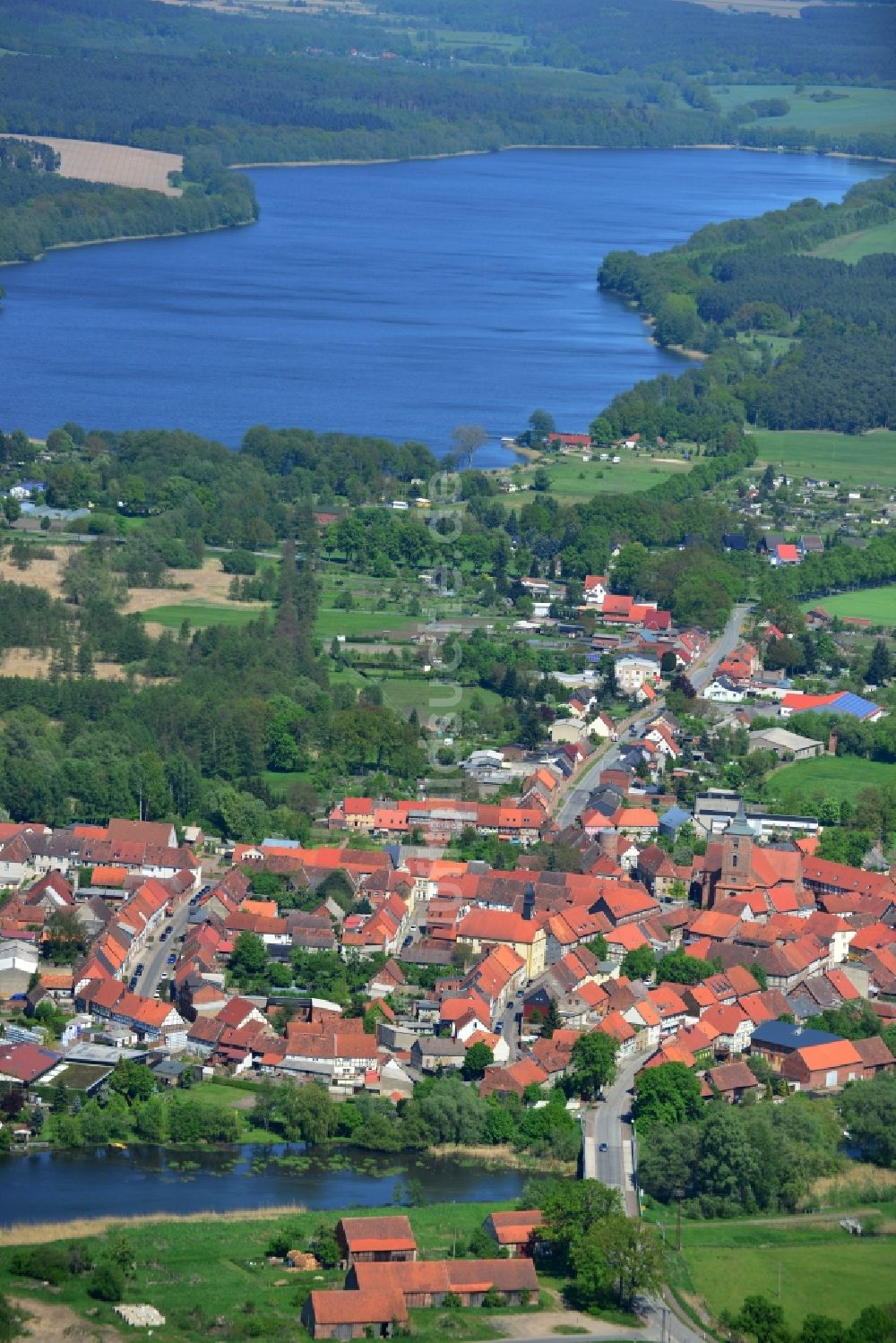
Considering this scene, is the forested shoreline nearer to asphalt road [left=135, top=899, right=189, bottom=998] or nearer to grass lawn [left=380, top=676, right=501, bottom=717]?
grass lawn [left=380, top=676, right=501, bottom=717]

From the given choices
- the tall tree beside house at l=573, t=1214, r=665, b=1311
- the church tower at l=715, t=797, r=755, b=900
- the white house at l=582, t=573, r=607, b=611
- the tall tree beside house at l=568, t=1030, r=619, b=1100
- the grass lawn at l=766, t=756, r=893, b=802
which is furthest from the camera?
the white house at l=582, t=573, r=607, b=611

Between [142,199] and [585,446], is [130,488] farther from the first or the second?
[142,199]

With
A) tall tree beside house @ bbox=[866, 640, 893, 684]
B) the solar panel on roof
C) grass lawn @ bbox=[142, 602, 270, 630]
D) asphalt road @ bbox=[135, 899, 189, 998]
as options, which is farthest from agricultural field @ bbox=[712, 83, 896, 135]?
asphalt road @ bbox=[135, 899, 189, 998]

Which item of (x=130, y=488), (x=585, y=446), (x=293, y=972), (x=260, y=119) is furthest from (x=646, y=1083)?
(x=260, y=119)

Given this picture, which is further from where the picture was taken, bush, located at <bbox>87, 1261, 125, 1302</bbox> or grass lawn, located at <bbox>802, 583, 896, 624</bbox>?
grass lawn, located at <bbox>802, 583, 896, 624</bbox>

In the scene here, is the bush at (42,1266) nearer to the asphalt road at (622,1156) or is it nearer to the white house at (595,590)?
the asphalt road at (622,1156)

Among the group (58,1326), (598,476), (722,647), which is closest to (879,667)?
(722,647)
